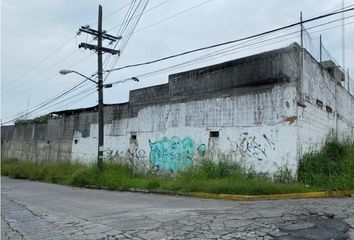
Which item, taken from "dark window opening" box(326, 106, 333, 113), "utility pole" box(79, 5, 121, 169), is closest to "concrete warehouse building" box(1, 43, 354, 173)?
"dark window opening" box(326, 106, 333, 113)

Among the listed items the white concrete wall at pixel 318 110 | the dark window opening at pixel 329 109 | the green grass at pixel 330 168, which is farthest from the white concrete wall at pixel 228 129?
the dark window opening at pixel 329 109

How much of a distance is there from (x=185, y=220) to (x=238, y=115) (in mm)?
8259

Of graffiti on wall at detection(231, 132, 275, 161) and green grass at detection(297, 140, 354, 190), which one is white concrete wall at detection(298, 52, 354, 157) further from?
graffiti on wall at detection(231, 132, 275, 161)

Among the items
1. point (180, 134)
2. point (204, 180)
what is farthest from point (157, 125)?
point (204, 180)

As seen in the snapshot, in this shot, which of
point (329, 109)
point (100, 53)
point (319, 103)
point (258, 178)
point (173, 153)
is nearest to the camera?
point (258, 178)

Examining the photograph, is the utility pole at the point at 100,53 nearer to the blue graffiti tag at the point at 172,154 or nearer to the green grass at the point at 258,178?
the green grass at the point at 258,178

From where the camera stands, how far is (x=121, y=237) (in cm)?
790

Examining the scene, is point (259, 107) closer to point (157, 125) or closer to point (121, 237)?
point (157, 125)

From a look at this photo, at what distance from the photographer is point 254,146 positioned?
16.0 m

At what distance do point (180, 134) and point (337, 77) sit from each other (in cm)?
856

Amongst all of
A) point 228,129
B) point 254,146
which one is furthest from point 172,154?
point 254,146

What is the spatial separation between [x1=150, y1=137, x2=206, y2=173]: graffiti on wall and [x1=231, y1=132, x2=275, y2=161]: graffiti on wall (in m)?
2.25

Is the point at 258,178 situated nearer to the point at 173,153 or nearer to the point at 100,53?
the point at 173,153

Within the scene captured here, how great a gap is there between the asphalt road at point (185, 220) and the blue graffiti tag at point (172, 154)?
18.4ft
